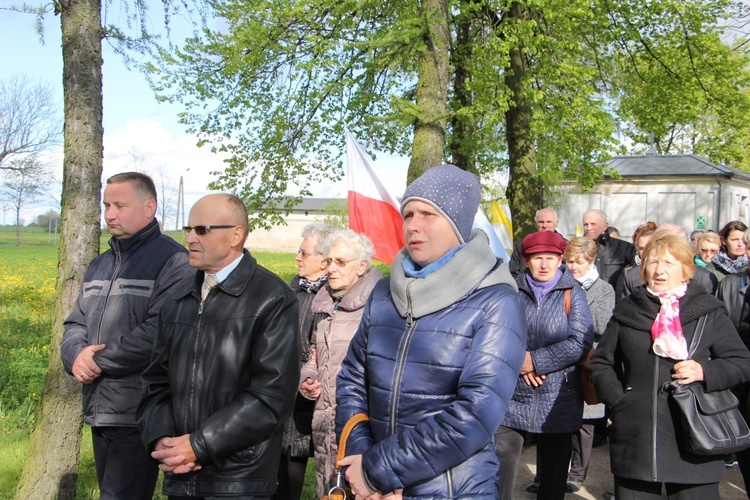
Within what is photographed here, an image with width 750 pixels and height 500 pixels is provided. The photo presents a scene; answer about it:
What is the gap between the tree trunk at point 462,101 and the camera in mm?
15195

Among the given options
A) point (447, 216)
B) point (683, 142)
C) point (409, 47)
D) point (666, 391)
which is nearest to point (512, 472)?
point (666, 391)

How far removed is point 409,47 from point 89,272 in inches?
269

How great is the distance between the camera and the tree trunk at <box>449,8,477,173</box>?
49.9 ft

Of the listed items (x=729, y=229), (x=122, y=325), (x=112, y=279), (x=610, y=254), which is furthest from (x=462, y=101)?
(x=122, y=325)

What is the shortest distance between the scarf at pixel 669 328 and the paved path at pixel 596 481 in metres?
2.38

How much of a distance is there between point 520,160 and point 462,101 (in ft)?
6.65

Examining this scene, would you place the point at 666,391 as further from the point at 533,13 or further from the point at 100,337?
the point at 533,13

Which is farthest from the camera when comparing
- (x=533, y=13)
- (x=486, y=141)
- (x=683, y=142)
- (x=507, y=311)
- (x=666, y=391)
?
(x=683, y=142)

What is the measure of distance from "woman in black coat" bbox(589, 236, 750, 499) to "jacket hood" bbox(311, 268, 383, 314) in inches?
54.8

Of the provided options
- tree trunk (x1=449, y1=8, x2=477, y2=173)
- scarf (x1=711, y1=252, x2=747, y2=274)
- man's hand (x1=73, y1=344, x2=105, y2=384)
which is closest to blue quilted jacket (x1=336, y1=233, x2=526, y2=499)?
man's hand (x1=73, y1=344, x2=105, y2=384)

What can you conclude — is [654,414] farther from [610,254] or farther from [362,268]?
[610,254]

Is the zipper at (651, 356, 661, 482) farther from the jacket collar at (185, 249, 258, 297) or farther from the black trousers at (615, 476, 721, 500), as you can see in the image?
the jacket collar at (185, 249, 258, 297)

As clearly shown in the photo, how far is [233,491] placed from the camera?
2.93 m

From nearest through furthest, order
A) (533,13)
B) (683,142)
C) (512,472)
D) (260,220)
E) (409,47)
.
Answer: (512,472), (409,47), (533,13), (260,220), (683,142)
